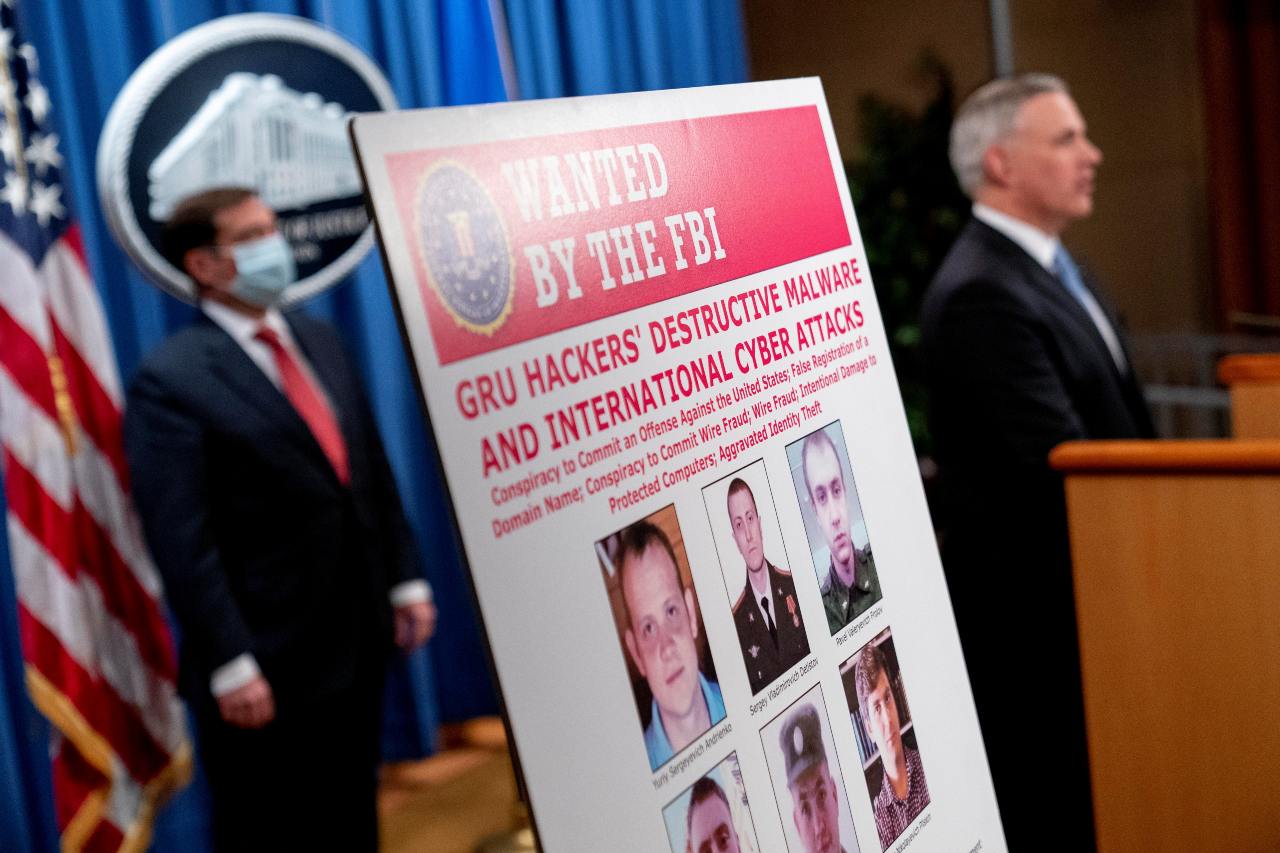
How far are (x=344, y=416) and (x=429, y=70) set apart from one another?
1653mm

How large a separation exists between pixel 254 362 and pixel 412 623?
26.7 inches

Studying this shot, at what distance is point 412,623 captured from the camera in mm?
2857

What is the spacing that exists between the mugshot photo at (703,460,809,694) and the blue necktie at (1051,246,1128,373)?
1.60 meters

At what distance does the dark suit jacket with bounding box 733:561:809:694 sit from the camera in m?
1.27

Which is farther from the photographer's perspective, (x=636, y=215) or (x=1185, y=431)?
(x=1185, y=431)

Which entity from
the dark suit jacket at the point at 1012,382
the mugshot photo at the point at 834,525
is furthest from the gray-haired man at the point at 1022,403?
the mugshot photo at the point at 834,525

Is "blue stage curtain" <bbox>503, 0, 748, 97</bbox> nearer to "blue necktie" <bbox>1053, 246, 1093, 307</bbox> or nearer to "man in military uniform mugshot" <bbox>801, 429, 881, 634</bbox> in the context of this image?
"blue necktie" <bbox>1053, 246, 1093, 307</bbox>

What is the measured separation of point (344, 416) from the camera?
9.08 feet

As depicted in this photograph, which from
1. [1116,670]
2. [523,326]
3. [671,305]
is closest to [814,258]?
[671,305]

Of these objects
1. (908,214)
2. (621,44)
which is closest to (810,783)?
(621,44)

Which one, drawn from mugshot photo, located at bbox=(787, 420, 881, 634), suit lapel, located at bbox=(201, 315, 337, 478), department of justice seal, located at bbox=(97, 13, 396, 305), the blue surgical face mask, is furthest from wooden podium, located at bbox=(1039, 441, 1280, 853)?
department of justice seal, located at bbox=(97, 13, 396, 305)

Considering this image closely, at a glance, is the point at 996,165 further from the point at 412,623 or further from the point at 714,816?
the point at 714,816

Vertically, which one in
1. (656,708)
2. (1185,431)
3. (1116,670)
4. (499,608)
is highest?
(499,608)

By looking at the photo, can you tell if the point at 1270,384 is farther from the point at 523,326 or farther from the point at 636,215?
the point at 523,326
